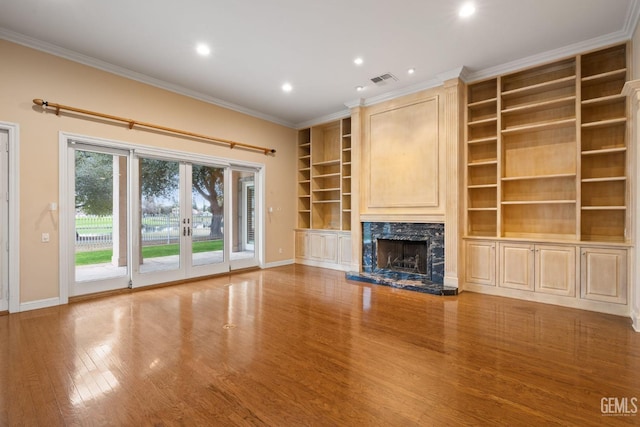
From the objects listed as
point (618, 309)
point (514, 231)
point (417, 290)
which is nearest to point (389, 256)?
point (417, 290)

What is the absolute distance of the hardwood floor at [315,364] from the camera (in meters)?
1.94

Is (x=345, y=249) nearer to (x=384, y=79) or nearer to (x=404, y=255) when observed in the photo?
(x=404, y=255)

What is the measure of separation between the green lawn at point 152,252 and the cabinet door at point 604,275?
6.00 m

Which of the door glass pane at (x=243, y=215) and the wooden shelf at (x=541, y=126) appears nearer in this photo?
the wooden shelf at (x=541, y=126)

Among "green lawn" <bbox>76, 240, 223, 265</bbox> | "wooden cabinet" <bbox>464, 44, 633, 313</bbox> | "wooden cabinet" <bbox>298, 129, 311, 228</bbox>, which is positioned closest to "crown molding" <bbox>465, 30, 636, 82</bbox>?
"wooden cabinet" <bbox>464, 44, 633, 313</bbox>

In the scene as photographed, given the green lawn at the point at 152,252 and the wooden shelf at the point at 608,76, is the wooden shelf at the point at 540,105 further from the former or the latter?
the green lawn at the point at 152,252

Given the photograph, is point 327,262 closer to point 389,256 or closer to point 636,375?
point 389,256

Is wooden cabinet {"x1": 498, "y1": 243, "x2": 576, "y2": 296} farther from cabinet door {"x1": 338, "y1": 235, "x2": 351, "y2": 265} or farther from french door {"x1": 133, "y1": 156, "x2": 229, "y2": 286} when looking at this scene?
french door {"x1": 133, "y1": 156, "x2": 229, "y2": 286}

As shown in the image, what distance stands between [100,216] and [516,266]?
20.9ft

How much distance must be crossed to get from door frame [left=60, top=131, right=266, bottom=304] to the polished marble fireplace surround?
2460 mm

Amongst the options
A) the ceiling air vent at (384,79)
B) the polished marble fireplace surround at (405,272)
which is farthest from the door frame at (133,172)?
the ceiling air vent at (384,79)

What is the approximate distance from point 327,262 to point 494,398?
509 cm

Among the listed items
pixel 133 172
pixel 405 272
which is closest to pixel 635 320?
pixel 405 272

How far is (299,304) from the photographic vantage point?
13.9ft
